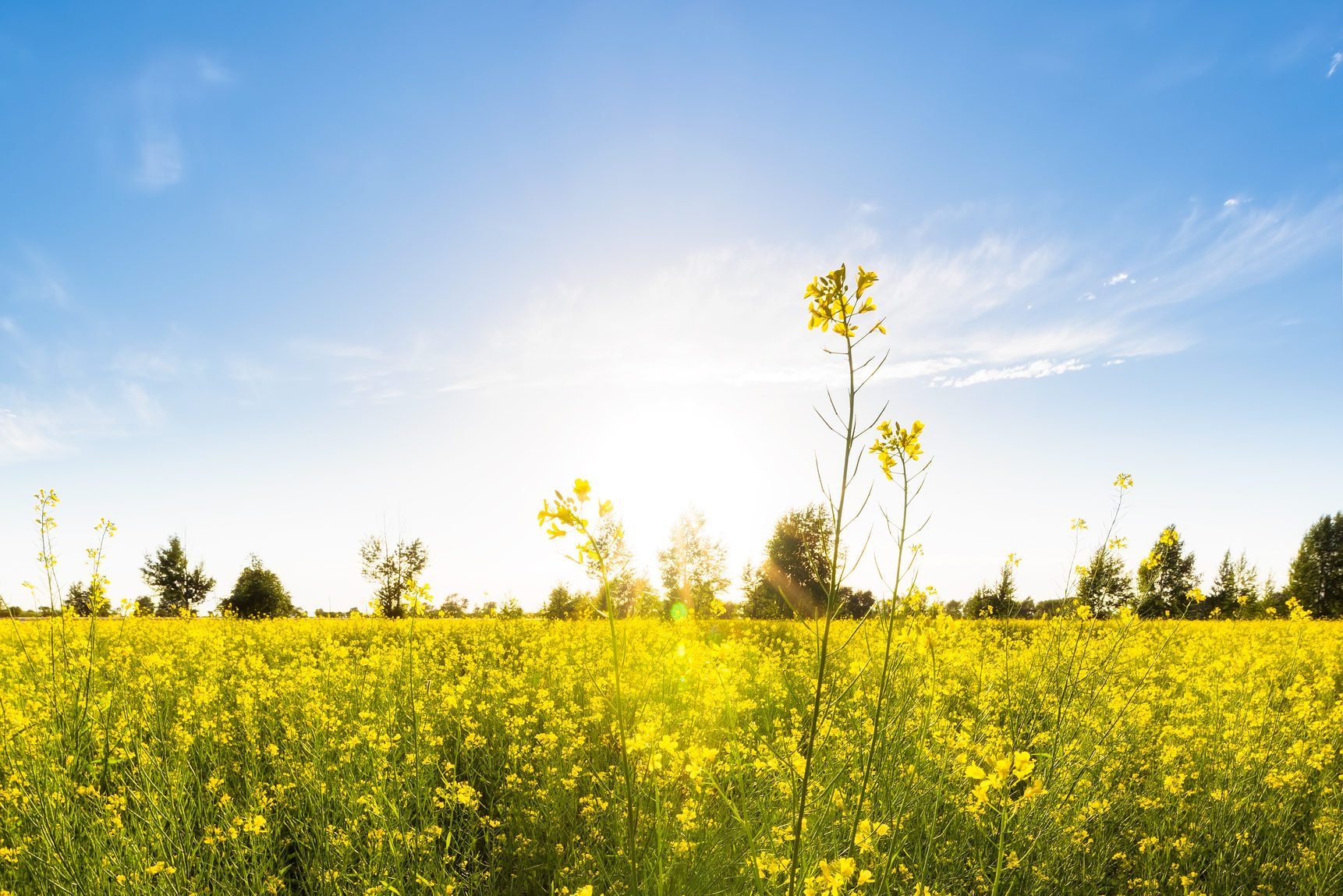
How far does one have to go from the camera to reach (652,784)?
3666 mm

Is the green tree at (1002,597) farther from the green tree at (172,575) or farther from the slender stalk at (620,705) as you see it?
the green tree at (172,575)

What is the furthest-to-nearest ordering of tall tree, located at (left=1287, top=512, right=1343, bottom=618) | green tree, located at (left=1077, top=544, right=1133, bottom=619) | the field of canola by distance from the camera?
tall tree, located at (left=1287, top=512, right=1343, bottom=618), green tree, located at (left=1077, top=544, right=1133, bottom=619), the field of canola

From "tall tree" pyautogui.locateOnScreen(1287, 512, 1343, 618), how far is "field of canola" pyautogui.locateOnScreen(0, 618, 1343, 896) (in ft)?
188

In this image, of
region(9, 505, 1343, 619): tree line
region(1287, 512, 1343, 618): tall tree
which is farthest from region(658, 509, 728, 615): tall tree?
region(1287, 512, 1343, 618): tall tree

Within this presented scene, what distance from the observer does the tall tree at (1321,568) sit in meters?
46.1

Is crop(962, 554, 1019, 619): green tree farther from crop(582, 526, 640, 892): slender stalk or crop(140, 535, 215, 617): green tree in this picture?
crop(140, 535, 215, 617): green tree

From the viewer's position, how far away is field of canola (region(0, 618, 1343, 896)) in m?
2.66

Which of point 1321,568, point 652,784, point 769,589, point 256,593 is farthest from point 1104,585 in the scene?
point 1321,568

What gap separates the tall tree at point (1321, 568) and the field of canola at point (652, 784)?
5744cm

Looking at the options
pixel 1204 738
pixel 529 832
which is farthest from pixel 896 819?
pixel 1204 738

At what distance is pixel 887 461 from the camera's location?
5.32ft

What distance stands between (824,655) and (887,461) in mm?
677

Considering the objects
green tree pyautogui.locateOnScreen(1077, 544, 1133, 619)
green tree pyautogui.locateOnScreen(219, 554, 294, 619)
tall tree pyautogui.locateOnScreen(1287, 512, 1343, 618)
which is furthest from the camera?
tall tree pyautogui.locateOnScreen(1287, 512, 1343, 618)

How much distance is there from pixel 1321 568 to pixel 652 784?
6800 centimetres
